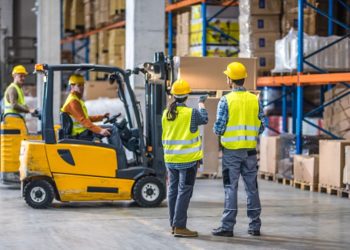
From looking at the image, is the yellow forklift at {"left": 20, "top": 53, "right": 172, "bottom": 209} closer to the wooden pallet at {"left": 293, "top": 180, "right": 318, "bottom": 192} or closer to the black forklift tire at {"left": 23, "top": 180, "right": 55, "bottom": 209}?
the black forklift tire at {"left": 23, "top": 180, "right": 55, "bottom": 209}

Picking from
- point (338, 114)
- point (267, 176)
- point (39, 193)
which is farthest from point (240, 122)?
point (267, 176)

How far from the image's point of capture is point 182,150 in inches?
328

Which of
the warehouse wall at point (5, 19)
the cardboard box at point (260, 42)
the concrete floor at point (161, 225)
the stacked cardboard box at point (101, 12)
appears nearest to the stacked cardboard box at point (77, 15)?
the stacked cardboard box at point (101, 12)

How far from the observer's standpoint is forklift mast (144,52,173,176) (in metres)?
10.7

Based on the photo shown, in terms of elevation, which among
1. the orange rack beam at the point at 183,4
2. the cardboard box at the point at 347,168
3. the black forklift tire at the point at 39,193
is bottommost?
the black forklift tire at the point at 39,193

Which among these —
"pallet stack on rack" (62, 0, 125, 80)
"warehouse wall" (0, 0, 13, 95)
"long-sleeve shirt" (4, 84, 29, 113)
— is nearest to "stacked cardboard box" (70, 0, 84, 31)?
"pallet stack on rack" (62, 0, 125, 80)

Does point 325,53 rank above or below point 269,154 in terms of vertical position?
above

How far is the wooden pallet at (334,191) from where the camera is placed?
11.9 meters

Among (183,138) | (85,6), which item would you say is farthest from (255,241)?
(85,6)

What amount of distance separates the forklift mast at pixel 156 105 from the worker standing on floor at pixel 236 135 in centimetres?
249

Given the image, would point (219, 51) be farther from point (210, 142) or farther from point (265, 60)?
point (210, 142)

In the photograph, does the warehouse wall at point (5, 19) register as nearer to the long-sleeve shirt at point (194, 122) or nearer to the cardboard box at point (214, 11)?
the cardboard box at point (214, 11)

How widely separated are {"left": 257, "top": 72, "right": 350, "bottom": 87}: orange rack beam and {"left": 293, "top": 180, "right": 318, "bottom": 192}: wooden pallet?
1.63m

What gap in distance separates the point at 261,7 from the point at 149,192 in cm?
561
